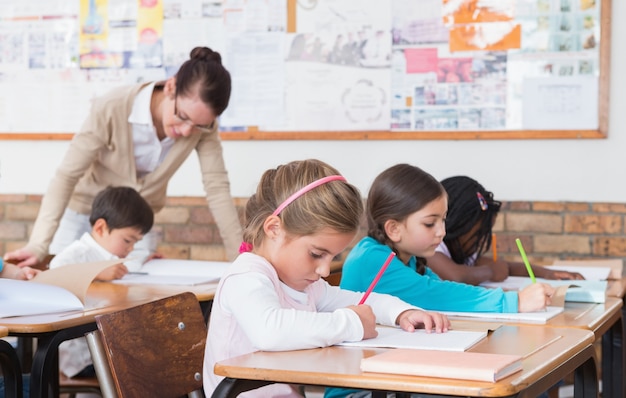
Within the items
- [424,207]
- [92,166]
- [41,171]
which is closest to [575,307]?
[424,207]

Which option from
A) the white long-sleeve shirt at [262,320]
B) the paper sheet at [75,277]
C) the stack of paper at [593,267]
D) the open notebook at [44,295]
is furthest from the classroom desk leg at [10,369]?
the stack of paper at [593,267]

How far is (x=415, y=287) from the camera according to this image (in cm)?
216

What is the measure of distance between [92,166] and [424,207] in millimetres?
1401

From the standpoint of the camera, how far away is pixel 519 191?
142 inches

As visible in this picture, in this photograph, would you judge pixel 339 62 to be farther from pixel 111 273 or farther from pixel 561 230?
pixel 111 273

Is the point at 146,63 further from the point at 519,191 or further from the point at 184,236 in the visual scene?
the point at 519,191

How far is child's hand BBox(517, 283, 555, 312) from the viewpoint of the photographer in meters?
→ 2.07

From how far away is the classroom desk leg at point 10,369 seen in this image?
5.93 ft

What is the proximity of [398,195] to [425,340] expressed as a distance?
2.57ft

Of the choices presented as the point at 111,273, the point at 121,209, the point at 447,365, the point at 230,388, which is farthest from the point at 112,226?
the point at 447,365

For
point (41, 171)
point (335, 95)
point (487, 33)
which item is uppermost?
point (487, 33)

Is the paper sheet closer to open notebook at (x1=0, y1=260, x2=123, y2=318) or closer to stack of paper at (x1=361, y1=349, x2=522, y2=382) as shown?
open notebook at (x1=0, y1=260, x2=123, y2=318)

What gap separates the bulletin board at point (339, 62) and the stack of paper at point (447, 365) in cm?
235

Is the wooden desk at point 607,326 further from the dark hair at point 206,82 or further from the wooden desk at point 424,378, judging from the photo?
the dark hair at point 206,82
